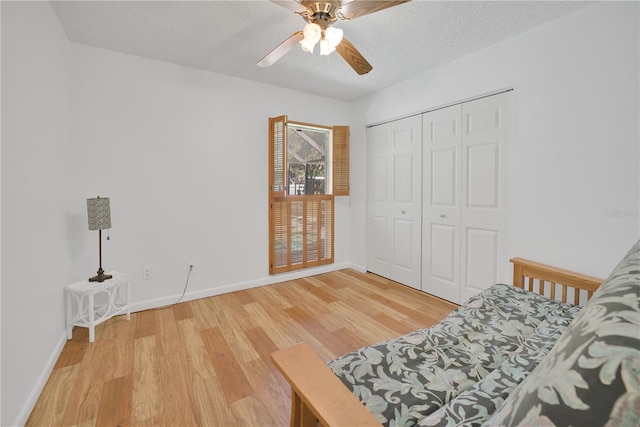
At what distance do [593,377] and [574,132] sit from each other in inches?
96.7

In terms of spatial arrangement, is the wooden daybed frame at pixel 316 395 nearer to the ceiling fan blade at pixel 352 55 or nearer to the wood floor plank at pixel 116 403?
the wood floor plank at pixel 116 403

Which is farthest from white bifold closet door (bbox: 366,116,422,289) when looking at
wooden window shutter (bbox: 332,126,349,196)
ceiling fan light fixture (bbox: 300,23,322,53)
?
ceiling fan light fixture (bbox: 300,23,322,53)

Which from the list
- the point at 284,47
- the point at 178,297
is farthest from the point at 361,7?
the point at 178,297

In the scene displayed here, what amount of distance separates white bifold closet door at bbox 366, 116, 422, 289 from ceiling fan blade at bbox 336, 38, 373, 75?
1.33 metres

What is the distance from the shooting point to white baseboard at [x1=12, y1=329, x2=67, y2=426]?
1.41 m

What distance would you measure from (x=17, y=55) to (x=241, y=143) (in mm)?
1960

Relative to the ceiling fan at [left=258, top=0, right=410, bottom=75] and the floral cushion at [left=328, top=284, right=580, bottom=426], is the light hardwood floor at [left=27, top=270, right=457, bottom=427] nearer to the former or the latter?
the floral cushion at [left=328, top=284, right=580, bottom=426]

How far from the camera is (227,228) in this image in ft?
10.8

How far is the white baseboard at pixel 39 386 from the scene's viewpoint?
1407mm

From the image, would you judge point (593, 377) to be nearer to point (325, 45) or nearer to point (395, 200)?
point (325, 45)

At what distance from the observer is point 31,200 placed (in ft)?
5.28

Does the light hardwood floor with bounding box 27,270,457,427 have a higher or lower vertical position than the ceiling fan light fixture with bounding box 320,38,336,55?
lower

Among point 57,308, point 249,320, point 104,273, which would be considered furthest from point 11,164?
point 249,320

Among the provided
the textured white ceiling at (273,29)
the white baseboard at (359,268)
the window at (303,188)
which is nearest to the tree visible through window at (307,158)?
the window at (303,188)
